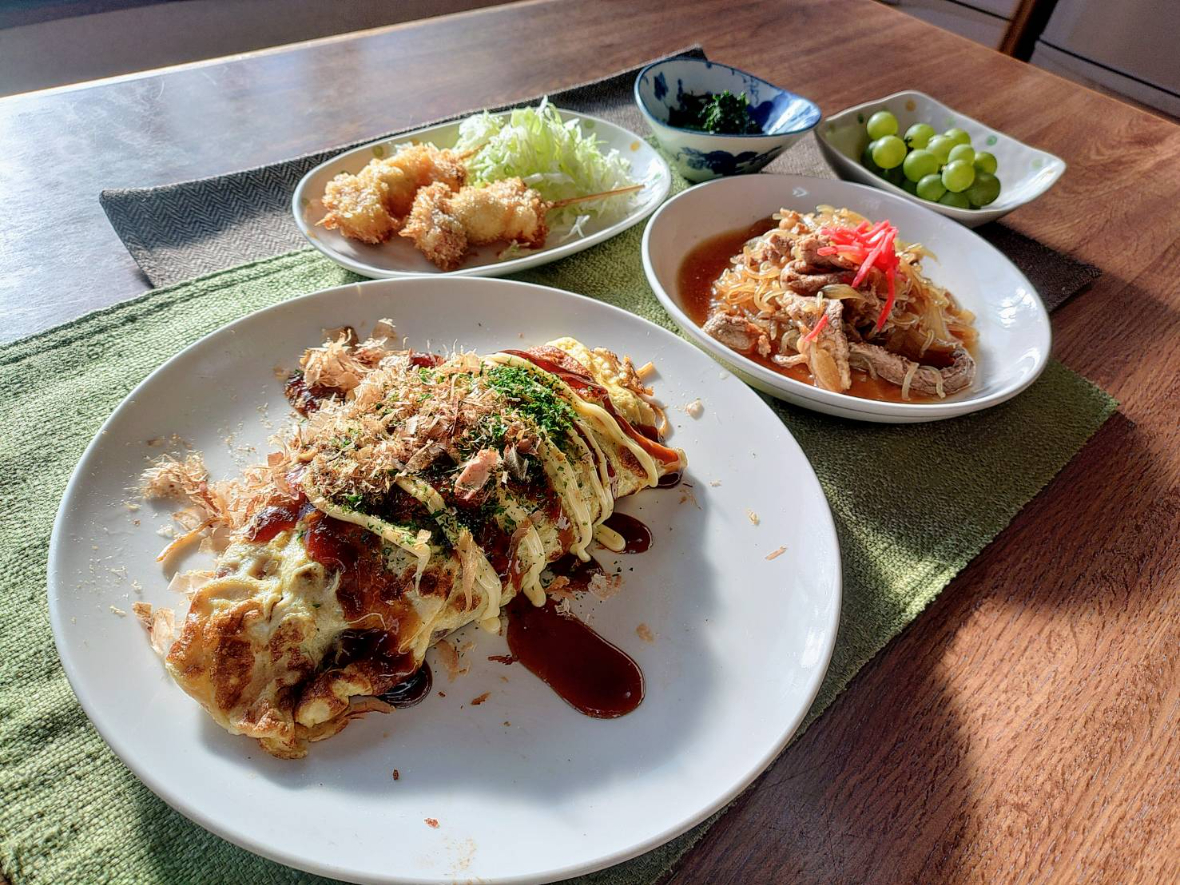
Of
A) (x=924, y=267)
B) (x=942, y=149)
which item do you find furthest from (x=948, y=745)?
(x=942, y=149)

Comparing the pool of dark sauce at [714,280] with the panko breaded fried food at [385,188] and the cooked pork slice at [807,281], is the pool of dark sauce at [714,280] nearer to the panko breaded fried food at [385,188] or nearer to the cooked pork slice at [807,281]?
the cooked pork slice at [807,281]

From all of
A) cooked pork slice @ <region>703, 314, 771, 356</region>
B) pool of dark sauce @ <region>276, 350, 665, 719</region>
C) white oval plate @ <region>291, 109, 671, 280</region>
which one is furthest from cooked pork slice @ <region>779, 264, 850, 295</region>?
pool of dark sauce @ <region>276, 350, 665, 719</region>

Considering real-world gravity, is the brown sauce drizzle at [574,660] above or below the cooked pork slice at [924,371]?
below

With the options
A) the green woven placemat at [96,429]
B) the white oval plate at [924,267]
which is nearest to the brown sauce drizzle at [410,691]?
the green woven placemat at [96,429]

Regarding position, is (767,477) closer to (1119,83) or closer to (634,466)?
(634,466)

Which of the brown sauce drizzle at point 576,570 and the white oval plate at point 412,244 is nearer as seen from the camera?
the brown sauce drizzle at point 576,570

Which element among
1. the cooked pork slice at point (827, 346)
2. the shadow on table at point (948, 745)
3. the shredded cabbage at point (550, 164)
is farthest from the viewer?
the shredded cabbage at point (550, 164)

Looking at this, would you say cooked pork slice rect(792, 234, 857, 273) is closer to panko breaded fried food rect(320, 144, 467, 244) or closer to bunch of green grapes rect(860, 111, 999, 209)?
bunch of green grapes rect(860, 111, 999, 209)
